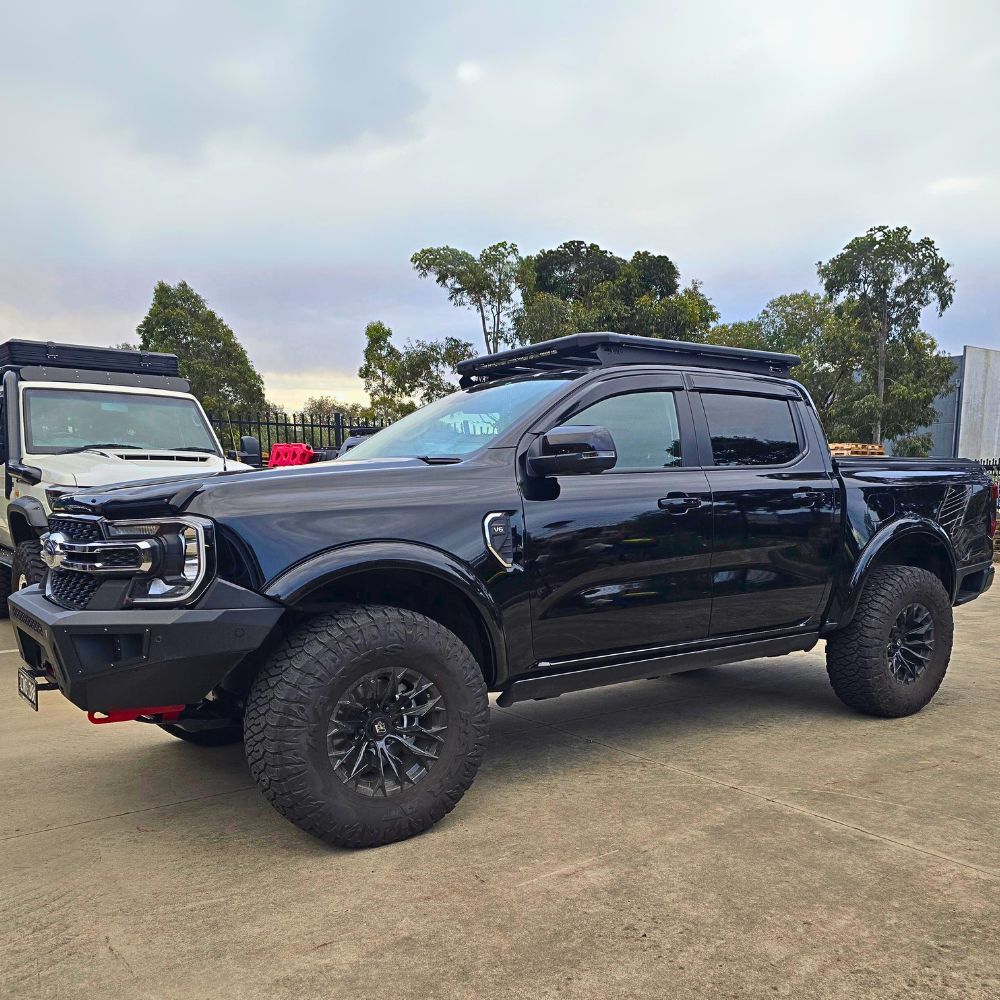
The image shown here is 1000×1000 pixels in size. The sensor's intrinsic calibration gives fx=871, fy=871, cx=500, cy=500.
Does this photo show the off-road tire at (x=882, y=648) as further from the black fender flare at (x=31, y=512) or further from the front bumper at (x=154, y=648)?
the black fender flare at (x=31, y=512)

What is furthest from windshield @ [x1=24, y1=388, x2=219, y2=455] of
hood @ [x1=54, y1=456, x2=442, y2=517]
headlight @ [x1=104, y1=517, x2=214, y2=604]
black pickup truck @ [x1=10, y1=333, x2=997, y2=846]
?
headlight @ [x1=104, y1=517, x2=214, y2=604]

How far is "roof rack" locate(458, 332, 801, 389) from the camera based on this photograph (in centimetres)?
401

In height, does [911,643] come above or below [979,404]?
below

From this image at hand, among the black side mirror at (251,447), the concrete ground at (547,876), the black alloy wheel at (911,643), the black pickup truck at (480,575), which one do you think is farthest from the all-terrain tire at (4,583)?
the black alloy wheel at (911,643)

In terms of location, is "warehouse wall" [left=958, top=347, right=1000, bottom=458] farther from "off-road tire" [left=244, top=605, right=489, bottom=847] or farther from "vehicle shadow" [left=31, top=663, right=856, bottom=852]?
"off-road tire" [left=244, top=605, right=489, bottom=847]

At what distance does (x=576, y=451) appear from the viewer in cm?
328

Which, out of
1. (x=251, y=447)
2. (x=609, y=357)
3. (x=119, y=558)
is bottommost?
(x=119, y=558)

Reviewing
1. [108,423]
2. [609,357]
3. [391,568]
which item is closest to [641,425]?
[609,357]

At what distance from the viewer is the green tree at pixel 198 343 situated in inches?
1195

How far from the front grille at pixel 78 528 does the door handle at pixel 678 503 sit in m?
2.19

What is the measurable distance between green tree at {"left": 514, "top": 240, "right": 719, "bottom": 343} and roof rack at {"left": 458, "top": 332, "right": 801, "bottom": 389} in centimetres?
2150

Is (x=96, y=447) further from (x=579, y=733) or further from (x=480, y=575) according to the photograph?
(x=480, y=575)

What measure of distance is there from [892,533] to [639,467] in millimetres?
1665

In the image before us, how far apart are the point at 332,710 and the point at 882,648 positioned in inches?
117
